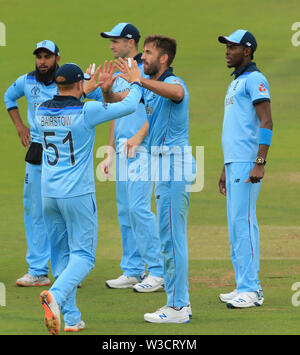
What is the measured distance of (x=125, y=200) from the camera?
905 centimetres

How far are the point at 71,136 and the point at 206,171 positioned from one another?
380 inches

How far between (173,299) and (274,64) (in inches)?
696

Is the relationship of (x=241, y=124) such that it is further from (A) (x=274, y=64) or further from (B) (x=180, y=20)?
(B) (x=180, y=20)

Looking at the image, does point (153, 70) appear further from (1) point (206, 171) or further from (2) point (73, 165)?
(1) point (206, 171)

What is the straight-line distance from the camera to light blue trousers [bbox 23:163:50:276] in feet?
29.2

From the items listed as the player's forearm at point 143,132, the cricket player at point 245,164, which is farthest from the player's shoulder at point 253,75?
the player's forearm at point 143,132

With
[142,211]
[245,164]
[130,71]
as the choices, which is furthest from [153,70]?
[142,211]

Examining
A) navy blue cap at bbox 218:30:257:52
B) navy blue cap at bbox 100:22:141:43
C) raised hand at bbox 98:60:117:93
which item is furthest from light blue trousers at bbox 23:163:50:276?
navy blue cap at bbox 218:30:257:52

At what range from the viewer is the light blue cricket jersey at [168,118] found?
22.9 ft

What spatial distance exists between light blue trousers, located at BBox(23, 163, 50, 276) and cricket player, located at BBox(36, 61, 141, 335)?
2.26 metres

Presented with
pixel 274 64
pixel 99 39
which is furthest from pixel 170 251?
pixel 99 39

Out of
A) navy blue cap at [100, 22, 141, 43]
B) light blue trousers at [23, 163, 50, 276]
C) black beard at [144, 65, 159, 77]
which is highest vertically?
navy blue cap at [100, 22, 141, 43]

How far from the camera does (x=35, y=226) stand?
9.07m

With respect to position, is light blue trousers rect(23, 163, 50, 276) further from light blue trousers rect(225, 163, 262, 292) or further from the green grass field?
light blue trousers rect(225, 163, 262, 292)
